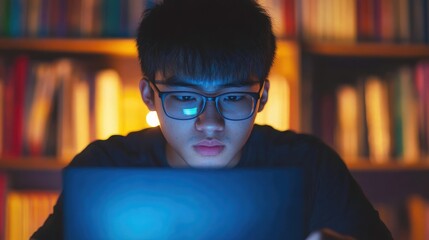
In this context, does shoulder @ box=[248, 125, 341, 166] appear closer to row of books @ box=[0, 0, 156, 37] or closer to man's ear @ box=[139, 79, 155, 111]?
man's ear @ box=[139, 79, 155, 111]

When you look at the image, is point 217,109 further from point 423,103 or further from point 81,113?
point 423,103

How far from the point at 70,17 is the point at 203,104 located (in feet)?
3.57

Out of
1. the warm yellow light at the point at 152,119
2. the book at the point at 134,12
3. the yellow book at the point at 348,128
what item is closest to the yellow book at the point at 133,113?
the warm yellow light at the point at 152,119

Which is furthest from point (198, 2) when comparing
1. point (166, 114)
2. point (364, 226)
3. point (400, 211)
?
point (400, 211)

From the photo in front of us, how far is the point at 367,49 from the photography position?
2.20m

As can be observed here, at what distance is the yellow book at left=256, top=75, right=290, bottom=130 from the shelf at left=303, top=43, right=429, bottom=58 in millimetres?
146

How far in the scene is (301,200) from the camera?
83 centimetres

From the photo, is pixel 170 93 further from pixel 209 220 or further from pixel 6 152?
pixel 6 152

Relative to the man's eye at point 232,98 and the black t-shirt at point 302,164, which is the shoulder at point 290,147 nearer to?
the black t-shirt at point 302,164

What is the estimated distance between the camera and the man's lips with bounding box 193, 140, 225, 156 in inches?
45.6

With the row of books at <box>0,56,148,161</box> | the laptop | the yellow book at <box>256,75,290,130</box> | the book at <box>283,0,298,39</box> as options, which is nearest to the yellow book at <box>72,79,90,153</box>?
the row of books at <box>0,56,148,161</box>

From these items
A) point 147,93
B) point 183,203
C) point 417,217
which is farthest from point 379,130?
point 183,203

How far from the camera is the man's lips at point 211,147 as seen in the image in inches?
45.6

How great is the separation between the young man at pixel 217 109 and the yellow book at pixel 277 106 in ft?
2.50
